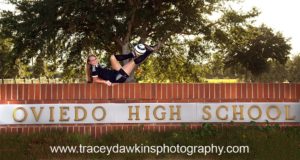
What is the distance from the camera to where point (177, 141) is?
8227 mm

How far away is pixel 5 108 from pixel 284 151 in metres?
4.92

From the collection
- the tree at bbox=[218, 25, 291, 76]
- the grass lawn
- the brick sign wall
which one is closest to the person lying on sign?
the brick sign wall

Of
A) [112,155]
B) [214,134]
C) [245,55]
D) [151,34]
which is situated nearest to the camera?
[112,155]

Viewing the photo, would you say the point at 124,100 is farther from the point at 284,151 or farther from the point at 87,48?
the point at 87,48

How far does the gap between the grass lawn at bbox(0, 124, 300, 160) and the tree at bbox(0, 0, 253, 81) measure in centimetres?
1545

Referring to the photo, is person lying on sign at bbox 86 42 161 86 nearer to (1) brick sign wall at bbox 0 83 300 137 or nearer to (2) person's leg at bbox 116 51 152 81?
(2) person's leg at bbox 116 51 152 81

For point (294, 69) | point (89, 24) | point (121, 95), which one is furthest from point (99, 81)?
point (294, 69)

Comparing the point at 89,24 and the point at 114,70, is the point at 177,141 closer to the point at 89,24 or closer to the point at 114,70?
the point at 114,70

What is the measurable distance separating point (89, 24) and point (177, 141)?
60.7 feet

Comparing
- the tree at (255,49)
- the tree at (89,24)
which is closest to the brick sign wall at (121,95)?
the tree at (89,24)

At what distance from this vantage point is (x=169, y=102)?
900 cm

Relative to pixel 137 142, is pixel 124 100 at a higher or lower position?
higher

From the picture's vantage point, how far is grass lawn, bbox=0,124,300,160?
782 cm

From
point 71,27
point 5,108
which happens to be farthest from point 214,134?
point 71,27
